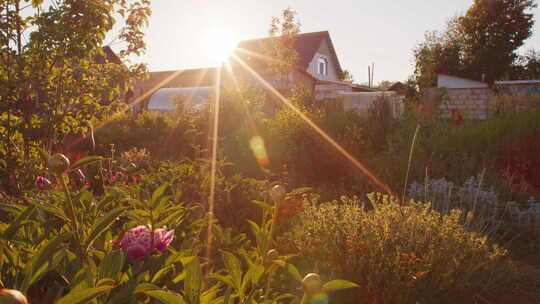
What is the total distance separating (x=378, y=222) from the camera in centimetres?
300

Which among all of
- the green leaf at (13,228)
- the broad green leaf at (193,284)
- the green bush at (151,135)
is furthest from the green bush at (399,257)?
the green bush at (151,135)

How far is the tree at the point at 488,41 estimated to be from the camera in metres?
32.9

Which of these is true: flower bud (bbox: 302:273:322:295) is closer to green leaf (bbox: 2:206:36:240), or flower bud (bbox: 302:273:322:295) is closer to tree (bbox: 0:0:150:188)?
green leaf (bbox: 2:206:36:240)

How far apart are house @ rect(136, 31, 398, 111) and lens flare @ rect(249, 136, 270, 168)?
14.6m

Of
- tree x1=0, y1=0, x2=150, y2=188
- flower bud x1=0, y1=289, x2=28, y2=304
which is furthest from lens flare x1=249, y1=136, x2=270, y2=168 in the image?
flower bud x1=0, y1=289, x2=28, y2=304

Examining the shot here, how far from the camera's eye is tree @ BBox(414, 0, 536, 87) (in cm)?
3288

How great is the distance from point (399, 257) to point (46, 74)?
3.65 meters

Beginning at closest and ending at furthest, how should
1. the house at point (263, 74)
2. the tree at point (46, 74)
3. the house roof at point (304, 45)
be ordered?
the tree at point (46, 74) < the house at point (263, 74) < the house roof at point (304, 45)

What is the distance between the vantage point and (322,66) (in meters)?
31.2

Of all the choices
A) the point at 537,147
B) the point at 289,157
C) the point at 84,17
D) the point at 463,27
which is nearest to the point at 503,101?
the point at 537,147

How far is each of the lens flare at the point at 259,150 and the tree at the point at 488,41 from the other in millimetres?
29821

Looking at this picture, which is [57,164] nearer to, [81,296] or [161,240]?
[81,296]

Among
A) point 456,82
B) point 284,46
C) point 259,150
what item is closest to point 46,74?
point 259,150

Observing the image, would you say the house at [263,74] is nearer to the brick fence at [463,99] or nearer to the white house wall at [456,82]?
the brick fence at [463,99]
